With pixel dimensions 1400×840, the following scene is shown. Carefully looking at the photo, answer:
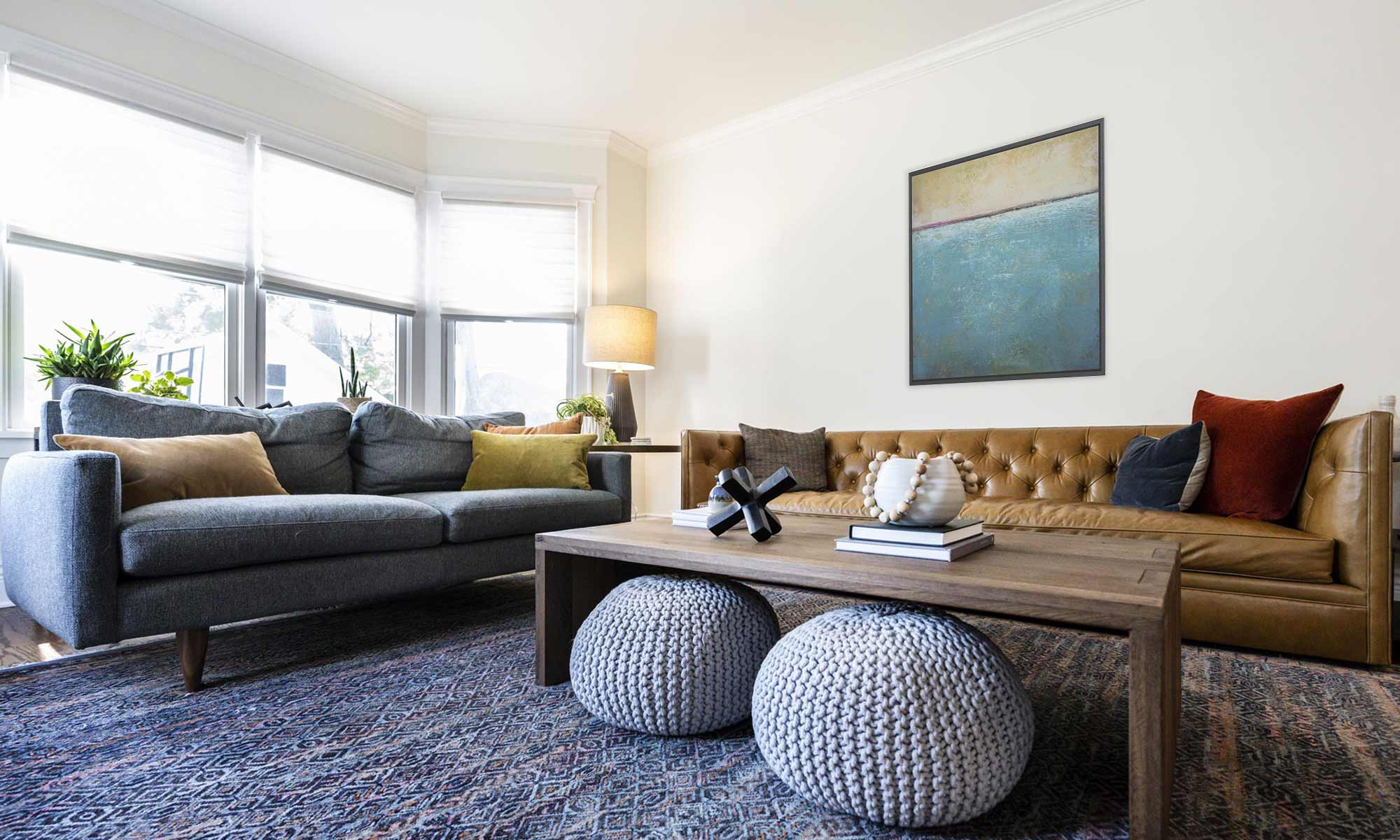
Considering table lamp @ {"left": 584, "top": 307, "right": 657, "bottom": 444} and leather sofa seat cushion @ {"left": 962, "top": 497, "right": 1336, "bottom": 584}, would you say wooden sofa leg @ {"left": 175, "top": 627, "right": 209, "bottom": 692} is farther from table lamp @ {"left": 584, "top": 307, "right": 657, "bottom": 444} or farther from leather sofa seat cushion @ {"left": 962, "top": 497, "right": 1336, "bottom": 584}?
table lamp @ {"left": 584, "top": 307, "right": 657, "bottom": 444}

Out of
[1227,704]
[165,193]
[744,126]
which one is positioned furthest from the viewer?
[744,126]

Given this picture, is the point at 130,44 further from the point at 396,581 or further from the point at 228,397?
the point at 396,581

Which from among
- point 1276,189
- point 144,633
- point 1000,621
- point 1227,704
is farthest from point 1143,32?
point 144,633

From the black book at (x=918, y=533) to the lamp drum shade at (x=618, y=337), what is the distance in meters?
2.83

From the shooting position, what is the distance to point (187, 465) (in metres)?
2.04

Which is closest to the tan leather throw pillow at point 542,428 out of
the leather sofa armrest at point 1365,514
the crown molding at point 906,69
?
the crown molding at point 906,69

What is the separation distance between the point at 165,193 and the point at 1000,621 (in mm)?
3964

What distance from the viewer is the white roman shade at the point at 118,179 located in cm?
283

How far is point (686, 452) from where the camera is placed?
11.0ft

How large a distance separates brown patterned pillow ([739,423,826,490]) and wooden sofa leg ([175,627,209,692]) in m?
2.20

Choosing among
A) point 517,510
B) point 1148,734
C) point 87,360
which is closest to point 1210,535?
point 1148,734

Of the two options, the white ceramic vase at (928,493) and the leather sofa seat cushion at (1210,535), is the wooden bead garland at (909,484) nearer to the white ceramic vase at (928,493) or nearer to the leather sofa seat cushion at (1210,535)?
the white ceramic vase at (928,493)

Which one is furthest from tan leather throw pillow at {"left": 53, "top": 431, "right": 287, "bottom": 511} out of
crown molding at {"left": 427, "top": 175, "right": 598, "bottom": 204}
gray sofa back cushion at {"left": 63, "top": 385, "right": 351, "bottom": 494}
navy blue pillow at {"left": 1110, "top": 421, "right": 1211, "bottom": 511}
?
navy blue pillow at {"left": 1110, "top": 421, "right": 1211, "bottom": 511}

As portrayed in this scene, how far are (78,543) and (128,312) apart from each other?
2.16 metres
